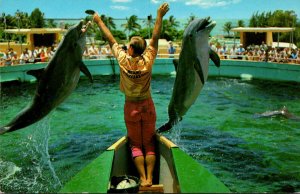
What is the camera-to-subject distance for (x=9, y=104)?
19.5 metres

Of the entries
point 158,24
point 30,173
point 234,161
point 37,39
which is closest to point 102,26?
point 158,24

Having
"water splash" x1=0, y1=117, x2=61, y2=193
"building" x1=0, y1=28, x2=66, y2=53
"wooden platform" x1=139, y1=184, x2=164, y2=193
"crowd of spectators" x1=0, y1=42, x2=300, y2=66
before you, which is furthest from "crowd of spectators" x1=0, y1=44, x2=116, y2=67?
"wooden platform" x1=139, y1=184, x2=164, y2=193

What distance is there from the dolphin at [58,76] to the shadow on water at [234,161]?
15.4 feet

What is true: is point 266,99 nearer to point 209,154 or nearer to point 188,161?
point 209,154

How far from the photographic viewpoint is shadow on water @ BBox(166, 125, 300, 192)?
8789mm

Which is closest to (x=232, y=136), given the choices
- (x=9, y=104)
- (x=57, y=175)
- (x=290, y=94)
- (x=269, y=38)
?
(x=57, y=175)

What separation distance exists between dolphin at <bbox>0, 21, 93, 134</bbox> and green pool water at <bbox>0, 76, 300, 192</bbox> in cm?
235

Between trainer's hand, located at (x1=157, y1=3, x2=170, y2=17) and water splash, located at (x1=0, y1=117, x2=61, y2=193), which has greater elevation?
trainer's hand, located at (x1=157, y1=3, x2=170, y2=17)

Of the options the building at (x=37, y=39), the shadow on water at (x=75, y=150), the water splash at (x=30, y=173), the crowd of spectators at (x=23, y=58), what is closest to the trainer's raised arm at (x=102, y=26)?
the water splash at (x=30, y=173)

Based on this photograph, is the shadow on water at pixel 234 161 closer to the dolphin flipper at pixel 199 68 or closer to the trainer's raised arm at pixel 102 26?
the dolphin flipper at pixel 199 68

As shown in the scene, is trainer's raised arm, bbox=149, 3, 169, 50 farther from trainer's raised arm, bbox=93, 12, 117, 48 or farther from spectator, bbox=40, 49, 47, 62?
spectator, bbox=40, 49, 47, 62

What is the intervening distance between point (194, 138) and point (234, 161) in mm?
2458

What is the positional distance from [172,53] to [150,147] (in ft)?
84.0

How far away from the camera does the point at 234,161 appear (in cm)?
1035
